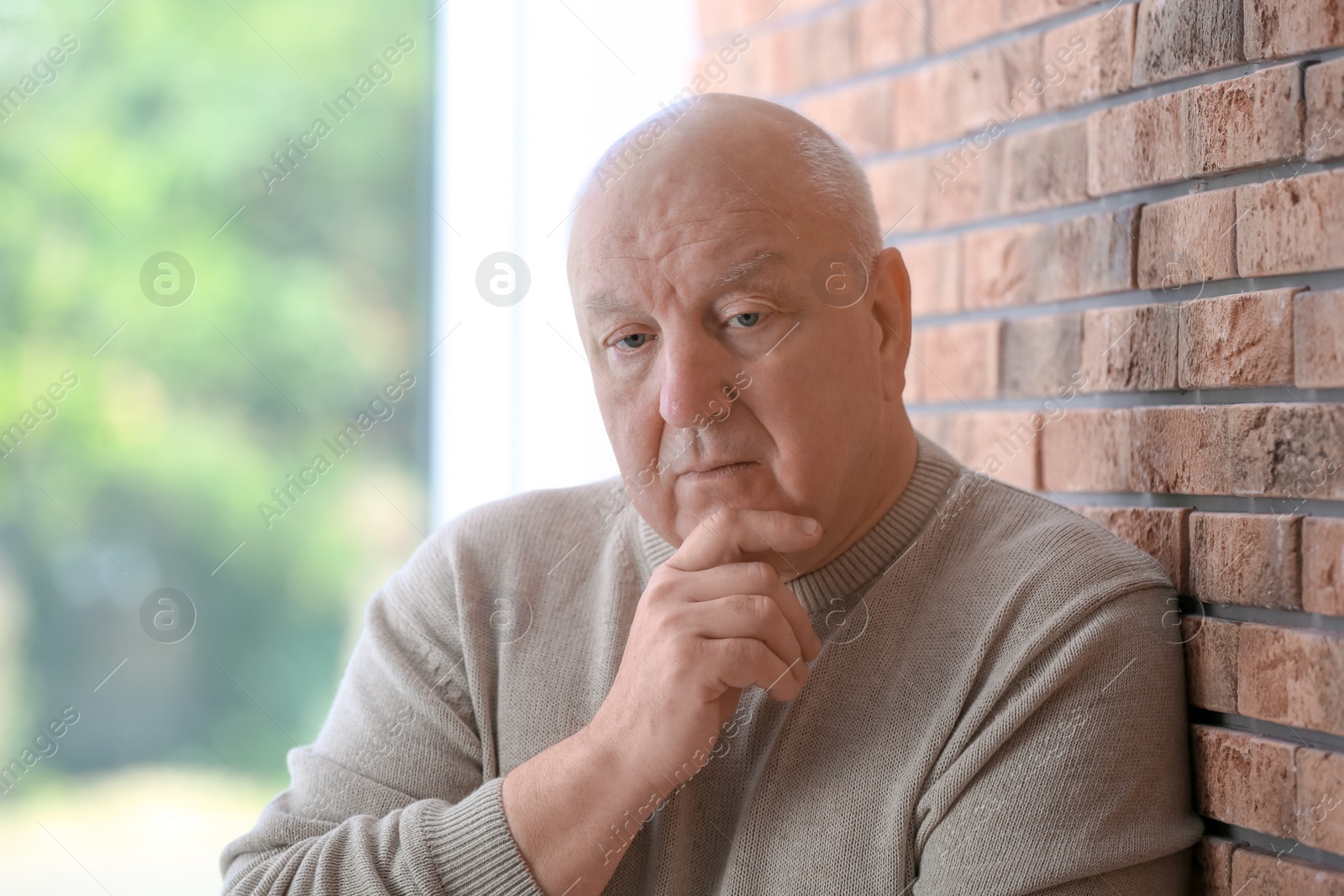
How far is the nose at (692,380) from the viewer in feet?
3.75

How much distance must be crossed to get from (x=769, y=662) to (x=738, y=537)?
0.46 ft

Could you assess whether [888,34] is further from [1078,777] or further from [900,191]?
[1078,777]

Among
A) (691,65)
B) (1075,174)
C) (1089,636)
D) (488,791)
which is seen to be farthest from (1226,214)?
(691,65)

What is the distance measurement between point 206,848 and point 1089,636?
2120mm

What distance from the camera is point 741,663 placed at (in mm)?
1068

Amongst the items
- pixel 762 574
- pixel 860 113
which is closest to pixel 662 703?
pixel 762 574

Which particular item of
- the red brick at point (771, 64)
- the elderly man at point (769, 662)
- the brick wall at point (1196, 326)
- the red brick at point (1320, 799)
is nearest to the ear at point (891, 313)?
the elderly man at point (769, 662)

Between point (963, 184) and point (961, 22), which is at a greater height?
point (961, 22)

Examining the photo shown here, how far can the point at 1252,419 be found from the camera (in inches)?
41.8

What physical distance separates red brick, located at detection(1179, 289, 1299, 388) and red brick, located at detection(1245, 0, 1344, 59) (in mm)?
219

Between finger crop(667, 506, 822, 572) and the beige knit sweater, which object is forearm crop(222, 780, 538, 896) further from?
finger crop(667, 506, 822, 572)

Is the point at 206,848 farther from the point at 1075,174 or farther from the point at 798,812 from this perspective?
the point at 1075,174

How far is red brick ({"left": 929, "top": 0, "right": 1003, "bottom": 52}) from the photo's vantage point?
4.99ft
